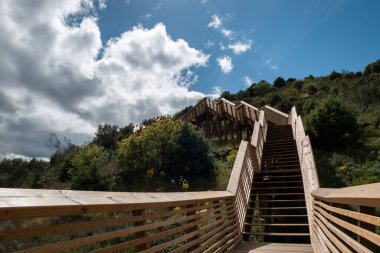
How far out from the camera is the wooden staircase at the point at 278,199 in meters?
8.03

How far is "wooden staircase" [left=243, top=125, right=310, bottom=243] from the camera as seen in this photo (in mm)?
8031

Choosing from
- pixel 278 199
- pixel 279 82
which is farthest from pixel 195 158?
pixel 279 82

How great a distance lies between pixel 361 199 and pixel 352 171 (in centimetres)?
1048

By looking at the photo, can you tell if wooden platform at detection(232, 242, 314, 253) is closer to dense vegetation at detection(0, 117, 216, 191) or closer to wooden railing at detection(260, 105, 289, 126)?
dense vegetation at detection(0, 117, 216, 191)

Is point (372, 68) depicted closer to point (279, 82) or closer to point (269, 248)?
point (279, 82)

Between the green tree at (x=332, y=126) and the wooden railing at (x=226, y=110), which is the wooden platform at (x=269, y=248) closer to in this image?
the green tree at (x=332, y=126)

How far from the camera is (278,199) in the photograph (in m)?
10.9

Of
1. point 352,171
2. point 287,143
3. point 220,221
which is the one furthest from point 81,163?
point 220,221

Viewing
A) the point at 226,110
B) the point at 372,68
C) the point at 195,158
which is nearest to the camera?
the point at 195,158

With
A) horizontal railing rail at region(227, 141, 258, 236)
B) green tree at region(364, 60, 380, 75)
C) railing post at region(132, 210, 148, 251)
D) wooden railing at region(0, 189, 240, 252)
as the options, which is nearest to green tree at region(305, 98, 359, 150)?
horizontal railing rail at region(227, 141, 258, 236)

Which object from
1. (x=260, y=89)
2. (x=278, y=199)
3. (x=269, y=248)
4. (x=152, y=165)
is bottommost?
(x=269, y=248)

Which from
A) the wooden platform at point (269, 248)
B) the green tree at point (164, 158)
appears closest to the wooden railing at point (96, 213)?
the wooden platform at point (269, 248)

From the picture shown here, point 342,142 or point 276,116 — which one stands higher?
point 276,116

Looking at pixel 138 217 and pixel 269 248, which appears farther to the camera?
pixel 269 248
